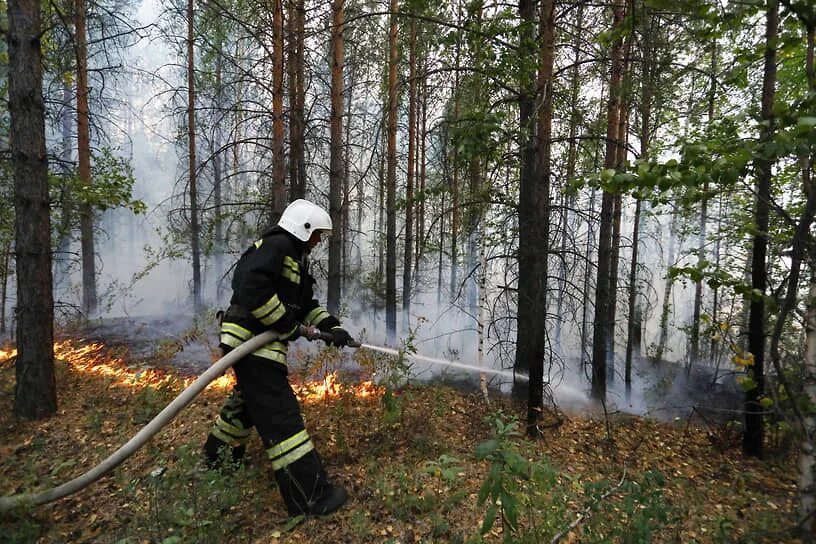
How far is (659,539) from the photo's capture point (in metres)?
3.01

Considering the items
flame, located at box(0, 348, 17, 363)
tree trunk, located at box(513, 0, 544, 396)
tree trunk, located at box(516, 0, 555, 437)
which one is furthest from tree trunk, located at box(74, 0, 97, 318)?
tree trunk, located at box(516, 0, 555, 437)

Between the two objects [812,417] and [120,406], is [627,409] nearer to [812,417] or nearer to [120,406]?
[812,417]

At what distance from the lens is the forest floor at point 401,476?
9.64 feet

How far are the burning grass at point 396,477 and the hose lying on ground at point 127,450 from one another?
0.15 m

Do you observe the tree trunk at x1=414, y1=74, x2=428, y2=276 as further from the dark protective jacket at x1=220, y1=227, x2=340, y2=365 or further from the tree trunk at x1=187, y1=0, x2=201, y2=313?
the tree trunk at x1=187, y1=0, x2=201, y2=313

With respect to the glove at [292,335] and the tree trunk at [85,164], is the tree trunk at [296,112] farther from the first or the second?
the glove at [292,335]

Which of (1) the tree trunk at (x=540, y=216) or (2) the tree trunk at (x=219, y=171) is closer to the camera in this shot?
(1) the tree trunk at (x=540, y=216)

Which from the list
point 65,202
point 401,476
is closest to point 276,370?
point 401,476

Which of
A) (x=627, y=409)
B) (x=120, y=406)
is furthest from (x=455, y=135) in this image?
(x=627, y=409)

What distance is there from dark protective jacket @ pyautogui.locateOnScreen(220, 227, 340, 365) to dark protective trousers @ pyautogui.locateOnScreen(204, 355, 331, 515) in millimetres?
163

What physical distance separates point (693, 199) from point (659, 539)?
2.44 meters

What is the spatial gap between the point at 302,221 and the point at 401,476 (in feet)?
7.64

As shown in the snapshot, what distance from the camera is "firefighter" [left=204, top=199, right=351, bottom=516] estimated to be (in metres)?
3.19

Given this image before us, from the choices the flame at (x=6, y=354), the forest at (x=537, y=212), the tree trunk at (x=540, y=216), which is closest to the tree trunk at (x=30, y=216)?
the forest at (x=537, y=212)
